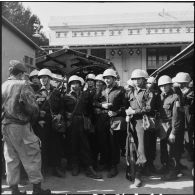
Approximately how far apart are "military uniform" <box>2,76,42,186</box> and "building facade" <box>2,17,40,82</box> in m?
4.55

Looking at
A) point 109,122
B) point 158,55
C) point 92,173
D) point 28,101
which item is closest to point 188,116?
point 109,122

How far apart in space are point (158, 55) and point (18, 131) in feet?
39.6

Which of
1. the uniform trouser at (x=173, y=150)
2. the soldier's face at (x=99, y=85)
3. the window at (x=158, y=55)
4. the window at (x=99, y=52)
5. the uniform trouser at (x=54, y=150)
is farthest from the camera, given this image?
the window at (x=99, y=52)

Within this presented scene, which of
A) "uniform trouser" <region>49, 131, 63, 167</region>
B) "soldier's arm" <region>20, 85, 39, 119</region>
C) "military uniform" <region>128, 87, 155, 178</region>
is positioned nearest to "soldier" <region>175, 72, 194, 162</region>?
"military uniform" <region>128, 87, 155, 178</region>

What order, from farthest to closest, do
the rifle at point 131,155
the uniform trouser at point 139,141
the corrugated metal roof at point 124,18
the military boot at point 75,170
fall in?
the corrugated metal roof at point 124,18, the military boot at point 75,170, the rifle at point 131,155, the uniform trouser at point 139,141

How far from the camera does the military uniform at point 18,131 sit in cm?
402

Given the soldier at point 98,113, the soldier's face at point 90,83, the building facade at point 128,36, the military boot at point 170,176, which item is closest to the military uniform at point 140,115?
the military boot at point 170,176

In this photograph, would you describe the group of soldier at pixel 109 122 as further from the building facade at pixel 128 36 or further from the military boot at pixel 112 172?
the building facade at pixel 128 36

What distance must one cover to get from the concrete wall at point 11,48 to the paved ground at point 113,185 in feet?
15.2

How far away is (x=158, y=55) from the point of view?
14914mm

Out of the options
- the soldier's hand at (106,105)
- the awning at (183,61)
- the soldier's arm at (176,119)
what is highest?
the awning at (183,61)

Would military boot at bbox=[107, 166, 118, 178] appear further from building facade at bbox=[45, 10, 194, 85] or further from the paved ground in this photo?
building facade at bbox=[45, 10, 194, 85]

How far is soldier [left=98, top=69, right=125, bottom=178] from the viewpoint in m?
5.29

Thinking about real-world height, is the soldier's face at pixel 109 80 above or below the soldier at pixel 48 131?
above
